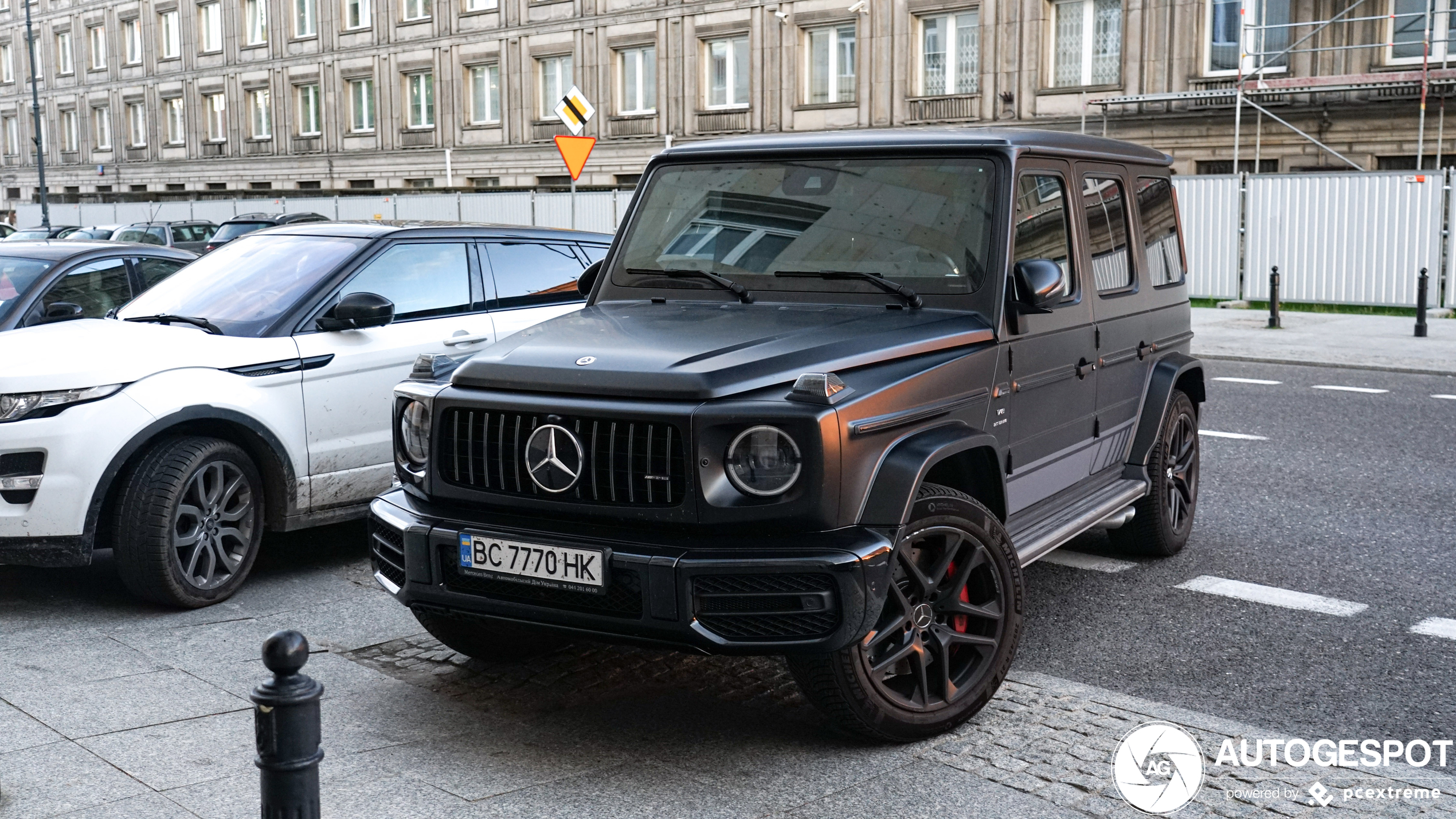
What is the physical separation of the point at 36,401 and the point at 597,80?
117 ft

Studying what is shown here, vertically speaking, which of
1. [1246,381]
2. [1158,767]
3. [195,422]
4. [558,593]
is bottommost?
[1246,381]

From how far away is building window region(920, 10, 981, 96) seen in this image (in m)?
32.7

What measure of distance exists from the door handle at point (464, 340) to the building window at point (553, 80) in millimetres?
35477

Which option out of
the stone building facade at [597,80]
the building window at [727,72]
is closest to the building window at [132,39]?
the stone building facade at [597,80]

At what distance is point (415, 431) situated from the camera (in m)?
4.79

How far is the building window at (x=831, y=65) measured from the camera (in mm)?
35062

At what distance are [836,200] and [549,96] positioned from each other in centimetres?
3834

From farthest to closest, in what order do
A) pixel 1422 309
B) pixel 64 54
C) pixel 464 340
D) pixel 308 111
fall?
pixel 64 54 → pixel 308 111 → pixel 1422 309 → pixel 464 340

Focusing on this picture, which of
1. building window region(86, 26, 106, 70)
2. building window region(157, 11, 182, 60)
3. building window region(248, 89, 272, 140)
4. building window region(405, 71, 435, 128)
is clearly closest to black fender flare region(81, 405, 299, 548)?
building window region(405, 71, 435, 128)

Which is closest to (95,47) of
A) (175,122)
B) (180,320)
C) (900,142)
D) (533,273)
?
(175,122)

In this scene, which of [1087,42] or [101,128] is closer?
[1087,42]

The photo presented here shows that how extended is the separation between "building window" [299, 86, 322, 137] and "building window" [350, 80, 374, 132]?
1939mm

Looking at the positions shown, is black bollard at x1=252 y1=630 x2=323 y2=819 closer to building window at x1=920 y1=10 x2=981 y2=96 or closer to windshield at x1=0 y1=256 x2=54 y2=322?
windshield at x1=0 y1=256 x2=54 y2=322

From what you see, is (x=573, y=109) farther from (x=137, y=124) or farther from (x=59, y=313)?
(x=137, y=124)
